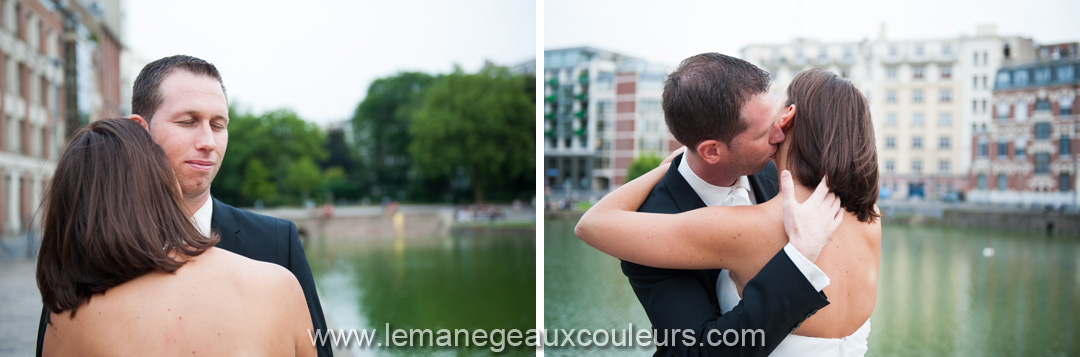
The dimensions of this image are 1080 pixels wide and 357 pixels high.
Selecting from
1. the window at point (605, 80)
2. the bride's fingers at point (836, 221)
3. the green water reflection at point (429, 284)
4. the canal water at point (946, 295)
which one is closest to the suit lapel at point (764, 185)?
the bride's fingers at point (836, 221)

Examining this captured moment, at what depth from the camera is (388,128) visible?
4584 cm

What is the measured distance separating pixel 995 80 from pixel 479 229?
33.8 metres

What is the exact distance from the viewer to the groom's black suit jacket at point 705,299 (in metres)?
1.33

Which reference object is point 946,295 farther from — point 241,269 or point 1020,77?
point 1020,77

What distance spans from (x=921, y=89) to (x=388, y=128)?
35.2 metres

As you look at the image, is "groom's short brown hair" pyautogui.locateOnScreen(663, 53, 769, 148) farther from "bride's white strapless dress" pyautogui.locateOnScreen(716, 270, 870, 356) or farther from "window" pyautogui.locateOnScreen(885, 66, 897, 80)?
"window" pyautogui.locateOnScreen(885, 66, 897, 80)

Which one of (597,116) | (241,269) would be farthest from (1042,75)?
(241,269)

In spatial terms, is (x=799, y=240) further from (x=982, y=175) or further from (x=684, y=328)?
(x=982, y=175)

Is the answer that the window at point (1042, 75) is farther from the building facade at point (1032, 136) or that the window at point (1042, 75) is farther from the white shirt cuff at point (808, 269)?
the white shirt cuff at point (808, 269)

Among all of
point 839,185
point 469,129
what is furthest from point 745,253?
point 469,129

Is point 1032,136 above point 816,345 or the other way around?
above

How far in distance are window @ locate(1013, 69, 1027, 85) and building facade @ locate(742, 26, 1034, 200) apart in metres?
1.22

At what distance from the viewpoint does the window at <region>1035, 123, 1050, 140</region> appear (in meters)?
42.8

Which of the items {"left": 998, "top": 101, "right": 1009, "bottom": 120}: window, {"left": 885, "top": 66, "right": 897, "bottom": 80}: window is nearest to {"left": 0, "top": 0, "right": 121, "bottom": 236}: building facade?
{"left": 885, "top": 66, "right": 897, "bottom": 80}: window
